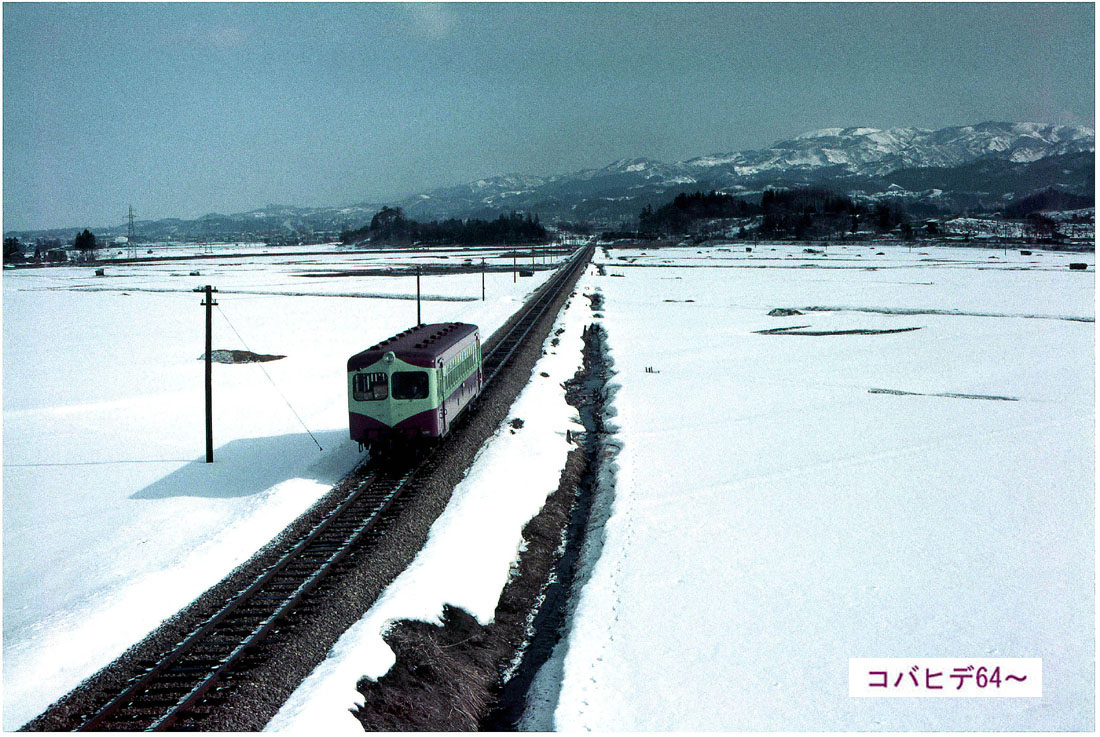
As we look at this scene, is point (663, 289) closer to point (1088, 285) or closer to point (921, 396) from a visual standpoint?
point (1088, 285)

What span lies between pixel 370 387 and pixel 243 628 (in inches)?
345

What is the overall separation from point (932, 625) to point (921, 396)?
19843 millimetres

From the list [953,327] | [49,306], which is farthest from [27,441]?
[49,306]

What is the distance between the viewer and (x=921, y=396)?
30656 mm

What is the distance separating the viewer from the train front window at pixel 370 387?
20.3 meters

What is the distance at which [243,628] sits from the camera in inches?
488

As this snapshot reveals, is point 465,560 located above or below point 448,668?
above

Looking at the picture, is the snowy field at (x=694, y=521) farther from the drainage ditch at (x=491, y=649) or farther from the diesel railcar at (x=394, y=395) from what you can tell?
the diesel railcar at (x=394, y=395)

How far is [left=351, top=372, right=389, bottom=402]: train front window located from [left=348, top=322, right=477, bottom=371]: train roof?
0.33 m

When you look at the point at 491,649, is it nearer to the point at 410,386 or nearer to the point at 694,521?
the point at 694,521

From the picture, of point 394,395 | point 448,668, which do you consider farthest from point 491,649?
point 394,395

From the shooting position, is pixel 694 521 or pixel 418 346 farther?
pixel 418 346

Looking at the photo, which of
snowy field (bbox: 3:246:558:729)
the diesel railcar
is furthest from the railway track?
the diesel railcar

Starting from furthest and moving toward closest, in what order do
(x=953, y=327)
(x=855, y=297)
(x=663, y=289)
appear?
(x=663, y=289), (x=855, y=297), (x=953, y=327)
